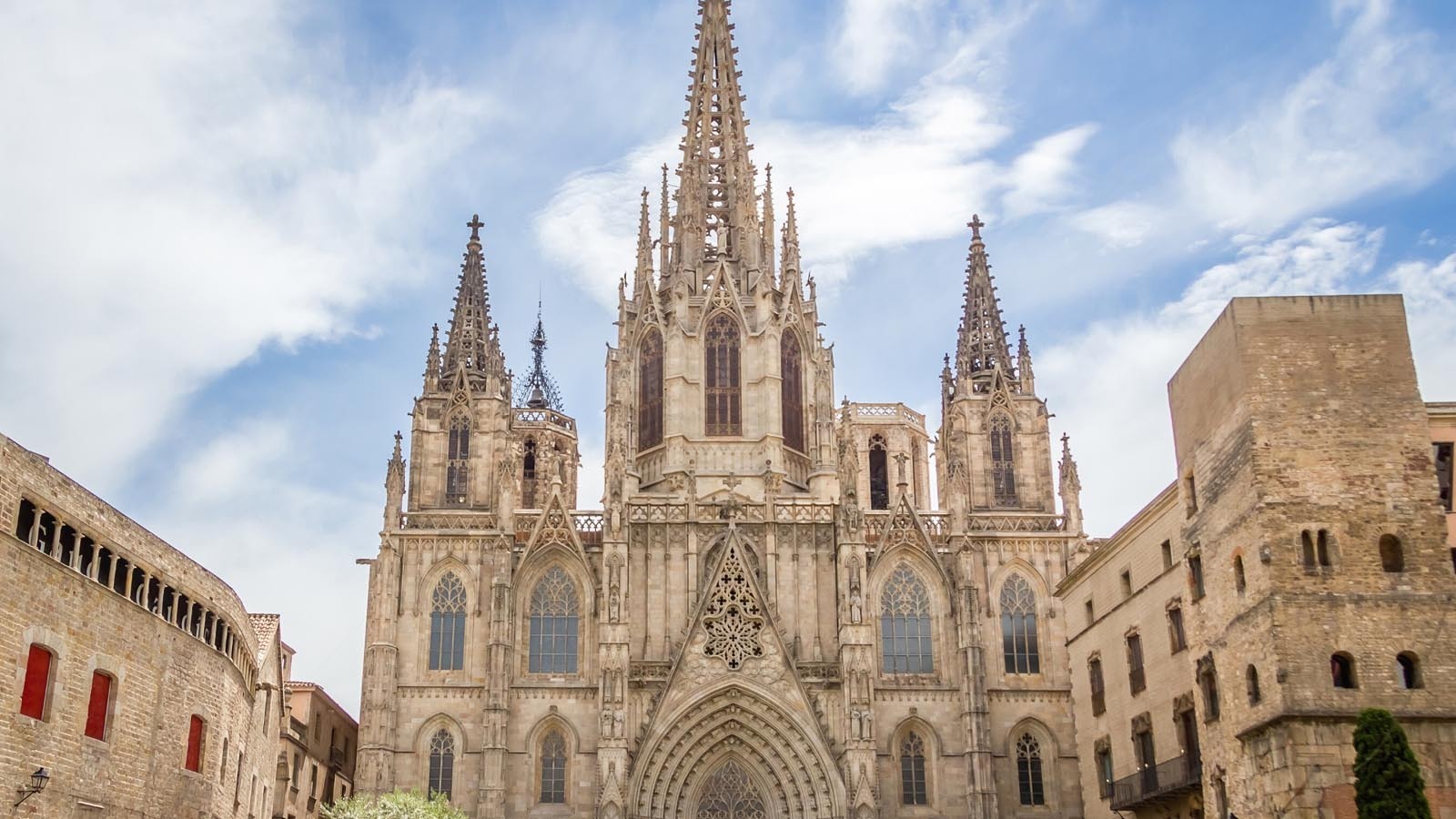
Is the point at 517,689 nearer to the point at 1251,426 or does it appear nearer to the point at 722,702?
the point at 722,702

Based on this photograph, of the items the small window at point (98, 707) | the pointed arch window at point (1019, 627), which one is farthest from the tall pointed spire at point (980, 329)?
the small window at point (98, 707)

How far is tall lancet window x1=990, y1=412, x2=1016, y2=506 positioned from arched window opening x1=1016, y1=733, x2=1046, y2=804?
853 centimetres

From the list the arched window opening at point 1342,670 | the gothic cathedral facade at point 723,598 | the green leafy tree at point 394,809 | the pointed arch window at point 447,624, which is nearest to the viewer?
the arched window opening at point 1342,670

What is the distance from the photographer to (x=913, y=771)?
1871 inches

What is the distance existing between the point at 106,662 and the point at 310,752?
79.2ft

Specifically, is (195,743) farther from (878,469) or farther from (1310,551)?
(878,469)

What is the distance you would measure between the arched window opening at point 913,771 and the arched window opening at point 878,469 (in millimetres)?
20940

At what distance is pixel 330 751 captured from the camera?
5472 centimetres

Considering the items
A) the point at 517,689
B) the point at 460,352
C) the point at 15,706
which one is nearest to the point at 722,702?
the point at 517,689

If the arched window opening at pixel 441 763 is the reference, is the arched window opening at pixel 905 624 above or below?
above

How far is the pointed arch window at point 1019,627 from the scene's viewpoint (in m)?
49.1

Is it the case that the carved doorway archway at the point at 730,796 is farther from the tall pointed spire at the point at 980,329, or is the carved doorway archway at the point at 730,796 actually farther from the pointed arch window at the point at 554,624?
the tall pointed spire at the point at 980,329

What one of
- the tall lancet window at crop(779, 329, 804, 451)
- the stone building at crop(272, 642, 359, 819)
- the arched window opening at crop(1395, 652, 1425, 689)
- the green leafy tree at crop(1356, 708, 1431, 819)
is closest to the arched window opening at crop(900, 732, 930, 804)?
the tall lancet window at crop(779, 329, 804, 451)

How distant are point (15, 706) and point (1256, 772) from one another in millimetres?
22666
